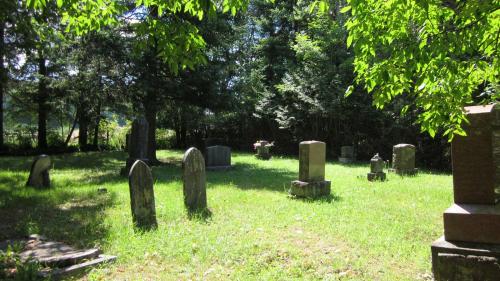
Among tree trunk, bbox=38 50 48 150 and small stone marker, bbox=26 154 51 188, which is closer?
small stone marker, bbox=26 154 51 188

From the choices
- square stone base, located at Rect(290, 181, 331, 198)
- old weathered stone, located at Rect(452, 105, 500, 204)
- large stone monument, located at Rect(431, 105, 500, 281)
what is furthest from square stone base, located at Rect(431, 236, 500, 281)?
square stone base, located at Rect(290, 181, 331, 198)

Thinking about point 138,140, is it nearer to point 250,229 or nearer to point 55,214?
point 55,214

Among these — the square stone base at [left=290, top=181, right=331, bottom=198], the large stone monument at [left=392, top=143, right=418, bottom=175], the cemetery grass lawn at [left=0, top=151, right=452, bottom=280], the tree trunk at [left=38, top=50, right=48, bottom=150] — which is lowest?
the cemetery grass lawn at [left=0, top=151, right=452, bottom=280]

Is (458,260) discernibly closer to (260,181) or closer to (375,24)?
(375,24)

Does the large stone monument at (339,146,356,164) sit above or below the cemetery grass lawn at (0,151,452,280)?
above

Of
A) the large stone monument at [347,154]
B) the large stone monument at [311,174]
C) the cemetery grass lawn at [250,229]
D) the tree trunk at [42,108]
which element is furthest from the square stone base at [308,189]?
the tree trunk at [42,108]

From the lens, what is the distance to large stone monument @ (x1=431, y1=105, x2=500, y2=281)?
14.4ft

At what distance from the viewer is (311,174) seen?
10.4 metres

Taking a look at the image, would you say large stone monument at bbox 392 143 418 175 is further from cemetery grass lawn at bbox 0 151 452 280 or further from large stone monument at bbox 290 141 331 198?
large stone monument at bbox 290 141 331 198

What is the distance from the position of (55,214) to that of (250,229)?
4157 millimetres

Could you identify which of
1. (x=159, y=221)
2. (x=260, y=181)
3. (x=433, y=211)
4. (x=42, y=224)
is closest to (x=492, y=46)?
(x=433, y=211)

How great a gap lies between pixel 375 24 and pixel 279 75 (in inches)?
908

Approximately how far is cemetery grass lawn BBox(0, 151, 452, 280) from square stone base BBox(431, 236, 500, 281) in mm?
663

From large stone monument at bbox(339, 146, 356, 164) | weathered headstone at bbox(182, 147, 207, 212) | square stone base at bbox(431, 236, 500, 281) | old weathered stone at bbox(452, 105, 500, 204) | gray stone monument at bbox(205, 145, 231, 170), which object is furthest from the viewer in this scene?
large stone monument at bbox(339, 146, 356, 164)
